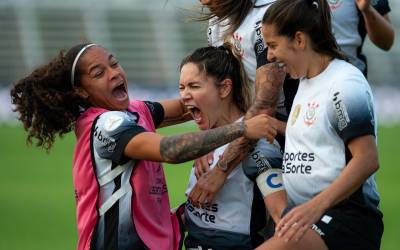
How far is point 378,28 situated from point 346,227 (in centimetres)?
310

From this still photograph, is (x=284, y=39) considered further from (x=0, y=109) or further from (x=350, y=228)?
(x=0, y=109)

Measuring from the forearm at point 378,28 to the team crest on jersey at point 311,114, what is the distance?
2514 mm

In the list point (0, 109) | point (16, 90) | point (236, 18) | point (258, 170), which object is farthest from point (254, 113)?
point (0, 109)

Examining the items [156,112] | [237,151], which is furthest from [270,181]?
[156,112]

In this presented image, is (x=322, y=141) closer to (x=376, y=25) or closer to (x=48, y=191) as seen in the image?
(x=376, y=25)

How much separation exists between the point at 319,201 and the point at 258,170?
1006mm

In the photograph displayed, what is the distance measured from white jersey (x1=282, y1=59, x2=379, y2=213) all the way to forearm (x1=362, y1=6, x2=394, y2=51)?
2.47 meters

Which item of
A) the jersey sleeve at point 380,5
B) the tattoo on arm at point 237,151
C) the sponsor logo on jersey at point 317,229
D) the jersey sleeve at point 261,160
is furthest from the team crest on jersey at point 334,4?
the sponsor logo on jersey at point 317,229

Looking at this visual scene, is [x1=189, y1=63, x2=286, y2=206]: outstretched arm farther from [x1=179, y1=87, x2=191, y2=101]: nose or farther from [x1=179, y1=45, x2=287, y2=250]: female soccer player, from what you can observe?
[x1=179, y1=87, x2=191, y2=101]: nose

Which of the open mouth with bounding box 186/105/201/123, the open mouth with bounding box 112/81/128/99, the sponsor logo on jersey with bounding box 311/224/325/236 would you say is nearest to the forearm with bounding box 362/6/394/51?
the open mouth with bounding box 186/105/201/123

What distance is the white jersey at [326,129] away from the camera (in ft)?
18.2

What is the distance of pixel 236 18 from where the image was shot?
22.3 feet

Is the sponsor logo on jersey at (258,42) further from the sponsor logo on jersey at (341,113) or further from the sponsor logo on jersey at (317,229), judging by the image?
the sponsor logo on jersey at (317,229)

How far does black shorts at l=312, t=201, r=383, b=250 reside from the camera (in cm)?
569
